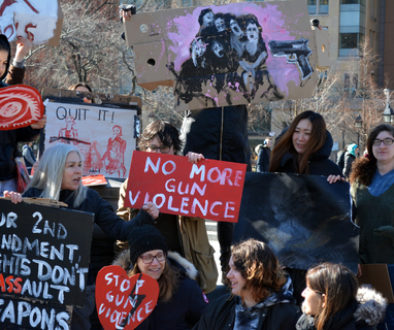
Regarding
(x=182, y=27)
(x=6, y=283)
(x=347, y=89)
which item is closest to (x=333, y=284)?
(x=6, y=283)

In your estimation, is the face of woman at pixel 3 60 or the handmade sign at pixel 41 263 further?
the face of woman at pixel 3 60

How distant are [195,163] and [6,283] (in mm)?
1425

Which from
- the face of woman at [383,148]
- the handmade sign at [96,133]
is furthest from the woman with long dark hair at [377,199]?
the handmade sign at [96,133]

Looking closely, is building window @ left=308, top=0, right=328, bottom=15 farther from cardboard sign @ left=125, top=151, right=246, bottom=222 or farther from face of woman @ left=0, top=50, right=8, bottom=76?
face of woman @ left=0, top=50, right=8, bottom=76

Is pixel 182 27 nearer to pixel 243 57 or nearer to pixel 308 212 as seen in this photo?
pixel 243 57

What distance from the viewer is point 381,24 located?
51.4 m

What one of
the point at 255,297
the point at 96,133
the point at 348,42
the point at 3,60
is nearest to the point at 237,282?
the point at 255,297

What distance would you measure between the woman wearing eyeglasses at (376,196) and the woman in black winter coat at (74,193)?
52.5 inches

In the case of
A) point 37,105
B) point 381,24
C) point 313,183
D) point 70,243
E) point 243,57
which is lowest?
point 70,243

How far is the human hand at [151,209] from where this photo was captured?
441cm

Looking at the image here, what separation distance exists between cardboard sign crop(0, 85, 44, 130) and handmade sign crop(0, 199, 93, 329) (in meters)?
0.59

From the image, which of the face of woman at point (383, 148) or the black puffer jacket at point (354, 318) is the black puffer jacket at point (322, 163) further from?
the black puffer jacket at point (354, 318)

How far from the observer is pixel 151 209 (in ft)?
14.5

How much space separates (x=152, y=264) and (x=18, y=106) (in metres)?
1.28
